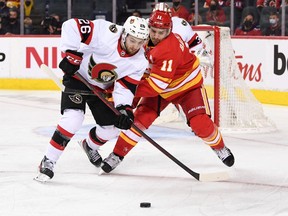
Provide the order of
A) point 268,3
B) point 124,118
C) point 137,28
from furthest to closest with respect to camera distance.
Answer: point 268,3 < point 124,118 < point 137,28

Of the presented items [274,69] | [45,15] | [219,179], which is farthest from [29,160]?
[45,15]

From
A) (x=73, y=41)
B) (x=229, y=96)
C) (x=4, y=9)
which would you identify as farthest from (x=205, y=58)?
(x=4, y=9)

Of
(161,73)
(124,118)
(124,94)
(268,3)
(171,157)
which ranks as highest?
(268,3)

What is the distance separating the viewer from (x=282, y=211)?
4.16 m

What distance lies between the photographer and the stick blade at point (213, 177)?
4.93 m

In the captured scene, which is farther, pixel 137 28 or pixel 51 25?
pixel 51 25

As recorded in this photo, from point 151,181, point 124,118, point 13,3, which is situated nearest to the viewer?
point 124,118

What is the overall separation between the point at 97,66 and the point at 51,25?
592 cm

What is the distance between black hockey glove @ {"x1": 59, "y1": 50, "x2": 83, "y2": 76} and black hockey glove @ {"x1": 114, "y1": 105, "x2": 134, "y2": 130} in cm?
34

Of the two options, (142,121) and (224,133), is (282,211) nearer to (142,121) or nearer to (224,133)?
(142,121)

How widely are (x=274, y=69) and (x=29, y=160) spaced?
3.79 metres

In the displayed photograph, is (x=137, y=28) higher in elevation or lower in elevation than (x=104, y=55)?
higher

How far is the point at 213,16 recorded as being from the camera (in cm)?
991

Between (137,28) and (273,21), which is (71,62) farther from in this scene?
(273,21)
